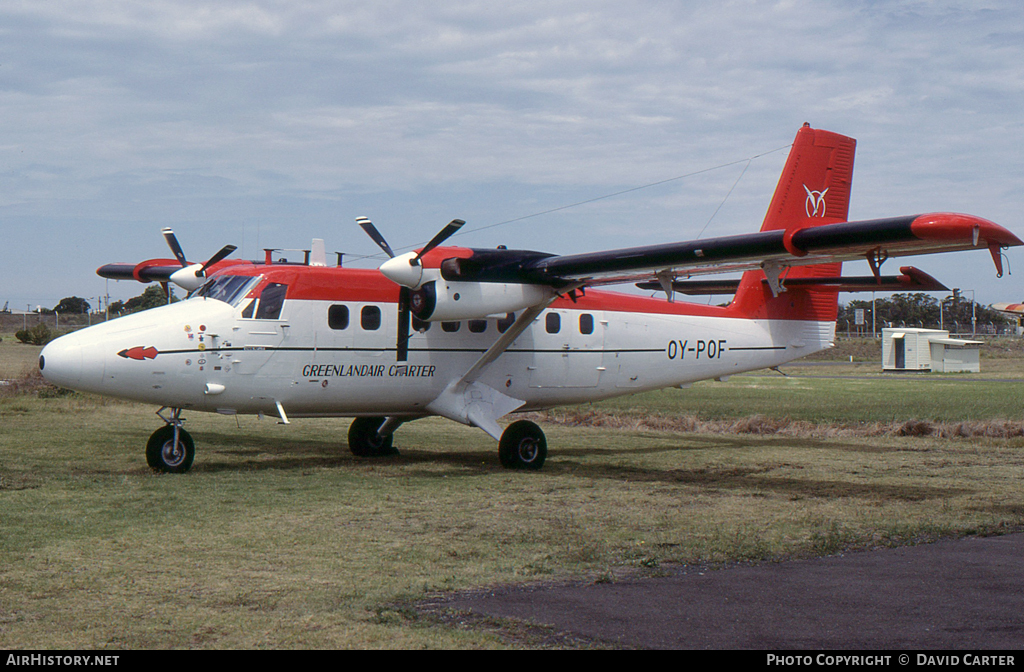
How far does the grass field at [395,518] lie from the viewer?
5762mm

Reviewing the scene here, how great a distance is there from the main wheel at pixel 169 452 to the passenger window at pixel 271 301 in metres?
1.92

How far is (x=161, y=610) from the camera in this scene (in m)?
5.80

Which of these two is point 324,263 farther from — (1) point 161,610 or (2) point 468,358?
(1) point 161,610

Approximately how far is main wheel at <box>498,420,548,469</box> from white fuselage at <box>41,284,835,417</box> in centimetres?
100

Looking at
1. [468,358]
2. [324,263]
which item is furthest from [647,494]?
[324,263]

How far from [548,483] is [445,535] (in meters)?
3.81

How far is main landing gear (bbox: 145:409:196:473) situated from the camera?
1217cm

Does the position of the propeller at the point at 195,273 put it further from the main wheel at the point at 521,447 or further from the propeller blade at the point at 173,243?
the main wheel at the point at 521,447

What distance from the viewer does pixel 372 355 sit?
13.4m

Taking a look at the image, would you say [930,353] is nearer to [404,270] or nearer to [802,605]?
[404,270]

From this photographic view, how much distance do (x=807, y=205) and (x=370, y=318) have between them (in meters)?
8.16

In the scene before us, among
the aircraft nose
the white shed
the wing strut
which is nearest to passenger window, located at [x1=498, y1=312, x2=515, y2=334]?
the wing strut

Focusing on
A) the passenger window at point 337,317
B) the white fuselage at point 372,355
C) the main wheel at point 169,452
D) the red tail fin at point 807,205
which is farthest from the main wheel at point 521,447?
the red tail fin at point 807,205

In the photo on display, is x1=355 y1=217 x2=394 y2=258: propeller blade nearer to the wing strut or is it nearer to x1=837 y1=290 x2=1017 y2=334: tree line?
the wing strut
